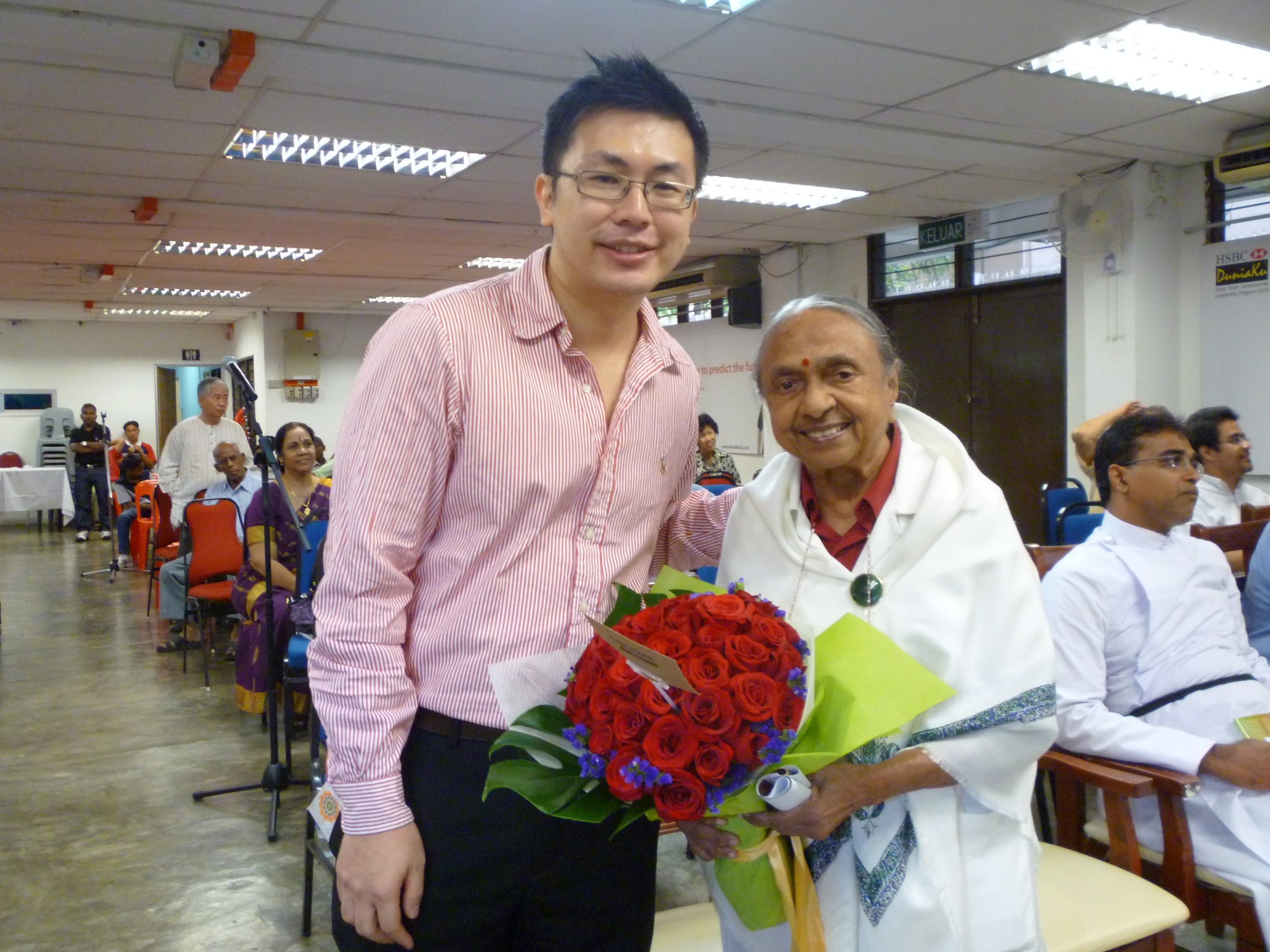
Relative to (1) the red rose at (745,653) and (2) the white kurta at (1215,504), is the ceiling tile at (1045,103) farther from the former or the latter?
(1) the red rose at (745,653)

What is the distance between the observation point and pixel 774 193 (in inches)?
276

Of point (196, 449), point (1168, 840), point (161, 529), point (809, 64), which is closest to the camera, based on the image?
point (1168, 840)

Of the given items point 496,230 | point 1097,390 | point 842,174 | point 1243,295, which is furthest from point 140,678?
point 1243,295

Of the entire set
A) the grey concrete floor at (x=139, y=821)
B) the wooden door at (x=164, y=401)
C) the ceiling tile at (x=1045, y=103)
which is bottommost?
the grey concrete floor at (x=139, y=821)

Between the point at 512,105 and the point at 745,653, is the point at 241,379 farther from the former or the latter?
the point at 745,653

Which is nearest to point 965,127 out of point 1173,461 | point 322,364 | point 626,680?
point 1173,461

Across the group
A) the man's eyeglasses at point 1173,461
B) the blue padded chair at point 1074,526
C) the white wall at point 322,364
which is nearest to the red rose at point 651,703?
the man's eyeglasses at point 1173,461

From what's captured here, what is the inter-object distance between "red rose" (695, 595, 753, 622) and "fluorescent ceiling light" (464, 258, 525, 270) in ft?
28.1

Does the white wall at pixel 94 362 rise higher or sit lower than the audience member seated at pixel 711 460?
higher

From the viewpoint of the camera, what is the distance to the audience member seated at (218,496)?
20.8 feet

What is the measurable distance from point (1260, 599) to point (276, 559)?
4.17m

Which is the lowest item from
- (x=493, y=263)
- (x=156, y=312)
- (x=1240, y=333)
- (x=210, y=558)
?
(x=210, y=558)

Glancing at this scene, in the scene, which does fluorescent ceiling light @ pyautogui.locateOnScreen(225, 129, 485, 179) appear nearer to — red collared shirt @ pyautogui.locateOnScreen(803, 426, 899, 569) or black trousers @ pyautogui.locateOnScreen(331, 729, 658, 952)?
red collared shirt @ pyautogui.locateOnScreen(803, 426, 899, 569)

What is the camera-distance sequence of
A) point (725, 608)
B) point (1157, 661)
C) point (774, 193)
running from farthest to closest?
point (774, 193), point (1157, 661), point (725, 608)
